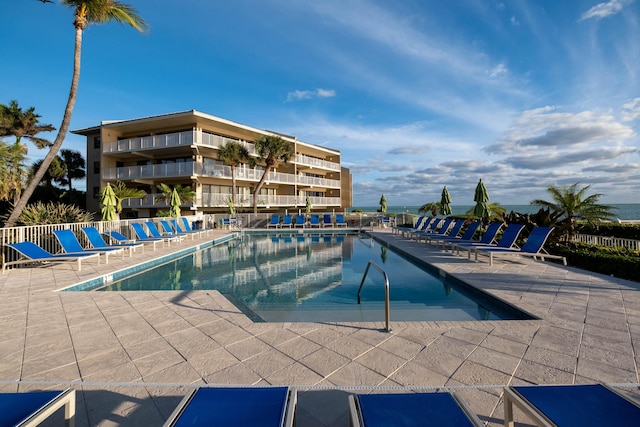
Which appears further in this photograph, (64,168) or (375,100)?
(64,168)

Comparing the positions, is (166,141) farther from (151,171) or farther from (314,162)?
(314,162)

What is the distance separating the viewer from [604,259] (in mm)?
6730

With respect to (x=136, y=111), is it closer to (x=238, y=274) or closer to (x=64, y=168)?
(x=64, y=168)

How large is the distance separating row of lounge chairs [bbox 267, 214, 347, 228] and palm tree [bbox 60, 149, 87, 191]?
19.7 meters

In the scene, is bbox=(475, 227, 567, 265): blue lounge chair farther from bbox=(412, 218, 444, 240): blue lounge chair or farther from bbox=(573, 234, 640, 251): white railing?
bbox=(412, 218, 444, 240): blue lounge chair

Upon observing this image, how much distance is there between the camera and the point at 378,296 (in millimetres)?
5785

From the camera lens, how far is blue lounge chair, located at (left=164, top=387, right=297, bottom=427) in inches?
56.0

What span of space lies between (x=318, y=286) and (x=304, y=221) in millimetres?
14512

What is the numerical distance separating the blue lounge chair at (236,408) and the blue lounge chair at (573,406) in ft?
4.01

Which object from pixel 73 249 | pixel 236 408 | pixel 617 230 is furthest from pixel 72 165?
pixel 617 230

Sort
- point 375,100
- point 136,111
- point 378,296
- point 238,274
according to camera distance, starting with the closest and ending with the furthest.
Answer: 1. point 378,296
2. point 238,274
3. point 375,100
4. point 136,111

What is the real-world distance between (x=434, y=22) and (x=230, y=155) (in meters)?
16.5

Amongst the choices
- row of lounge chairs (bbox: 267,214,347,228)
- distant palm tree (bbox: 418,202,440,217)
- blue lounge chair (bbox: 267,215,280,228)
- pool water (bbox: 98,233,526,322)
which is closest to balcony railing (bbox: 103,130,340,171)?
blue lounge chair (bbox: 267,215,280,228)

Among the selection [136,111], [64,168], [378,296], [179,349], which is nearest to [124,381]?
[179,349]
